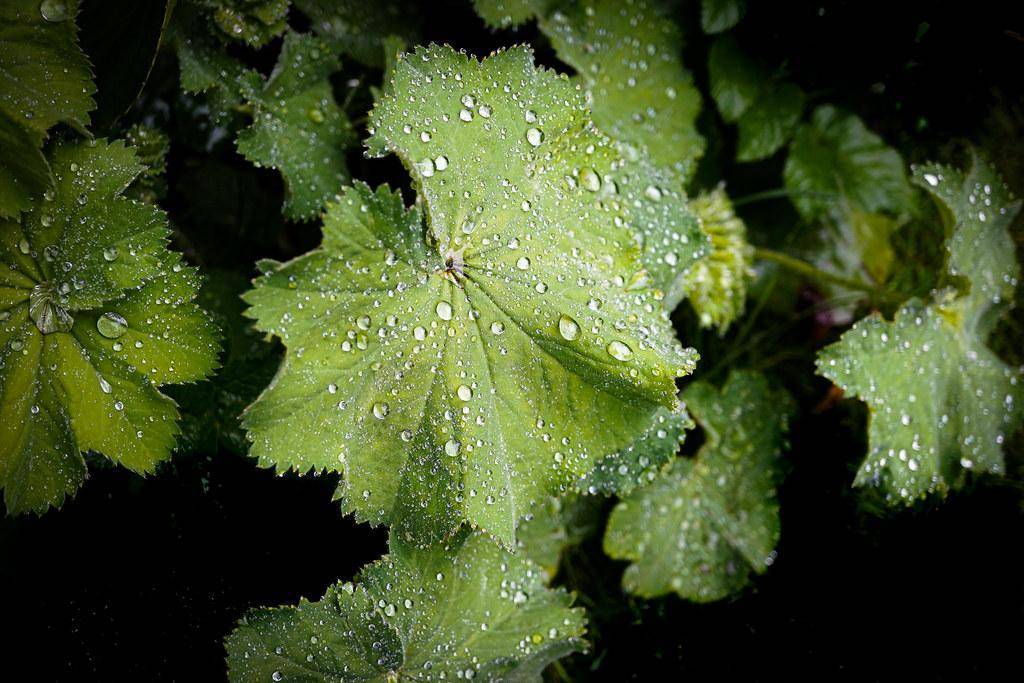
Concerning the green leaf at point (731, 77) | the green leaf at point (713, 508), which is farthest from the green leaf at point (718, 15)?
the green leaf at point (713, 508)

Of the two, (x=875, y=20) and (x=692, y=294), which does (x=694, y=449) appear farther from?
(x=875, y=20)

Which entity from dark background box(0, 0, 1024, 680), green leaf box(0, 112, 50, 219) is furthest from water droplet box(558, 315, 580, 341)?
green leaf box(0, 112, 50, 219)

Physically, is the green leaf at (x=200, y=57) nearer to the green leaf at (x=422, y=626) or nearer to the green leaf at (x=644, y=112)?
the green leaf at (x=644, y=112)

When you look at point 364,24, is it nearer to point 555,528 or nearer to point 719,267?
point 719,267

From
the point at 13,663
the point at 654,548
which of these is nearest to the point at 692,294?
the point at 654,548

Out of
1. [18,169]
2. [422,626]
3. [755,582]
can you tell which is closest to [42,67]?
[18,169]

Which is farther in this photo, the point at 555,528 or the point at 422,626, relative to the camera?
the point at 555,528

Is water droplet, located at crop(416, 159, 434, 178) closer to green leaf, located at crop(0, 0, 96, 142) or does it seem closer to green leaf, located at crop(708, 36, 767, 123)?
green leaf, located at crop(0, 0, 96, 142)
